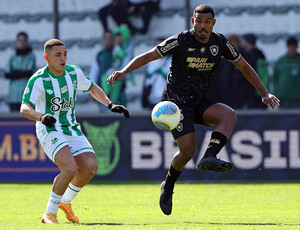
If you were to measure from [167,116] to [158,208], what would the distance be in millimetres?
1791

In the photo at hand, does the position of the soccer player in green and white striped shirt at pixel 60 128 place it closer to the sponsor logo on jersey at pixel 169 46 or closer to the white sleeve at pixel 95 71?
the sponsor logo on jersey at pixel 169 46

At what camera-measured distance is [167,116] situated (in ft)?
24.6

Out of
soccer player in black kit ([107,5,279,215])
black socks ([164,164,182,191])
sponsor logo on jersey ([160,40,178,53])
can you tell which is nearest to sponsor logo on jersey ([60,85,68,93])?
soccer player in black kit ([107,5,279,215])

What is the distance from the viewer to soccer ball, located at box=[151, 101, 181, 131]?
7.50 metres

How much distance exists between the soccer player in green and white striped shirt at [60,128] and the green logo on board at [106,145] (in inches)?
195

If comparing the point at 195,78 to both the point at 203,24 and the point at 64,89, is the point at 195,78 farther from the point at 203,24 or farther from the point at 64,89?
the point at 64,89

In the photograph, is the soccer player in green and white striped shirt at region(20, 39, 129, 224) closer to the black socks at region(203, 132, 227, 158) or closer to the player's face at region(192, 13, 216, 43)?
the black socks at region(203, 132, 227, 158)

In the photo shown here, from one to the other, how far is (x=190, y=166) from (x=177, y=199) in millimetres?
2573

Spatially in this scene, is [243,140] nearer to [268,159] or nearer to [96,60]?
[268,159]

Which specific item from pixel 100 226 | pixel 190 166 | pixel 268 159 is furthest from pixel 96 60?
pixel 100 226

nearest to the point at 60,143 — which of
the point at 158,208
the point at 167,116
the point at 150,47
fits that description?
the point at 167,116

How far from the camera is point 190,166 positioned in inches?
494

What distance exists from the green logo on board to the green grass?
0.55 meters

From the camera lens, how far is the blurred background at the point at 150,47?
12438 millimetres
